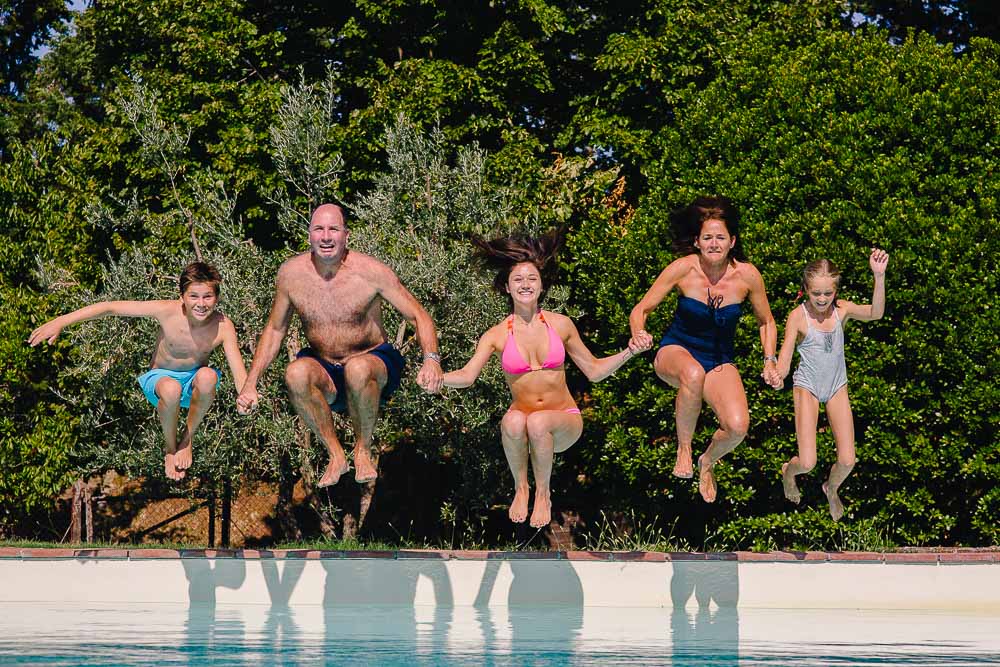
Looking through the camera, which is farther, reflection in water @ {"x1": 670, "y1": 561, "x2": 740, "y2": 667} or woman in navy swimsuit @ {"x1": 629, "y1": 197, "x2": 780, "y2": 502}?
woman in navy swimsuit @ {"x1": 629, "y1": 197, "x2": 780, "y2": 502}

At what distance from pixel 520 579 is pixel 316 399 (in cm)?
344

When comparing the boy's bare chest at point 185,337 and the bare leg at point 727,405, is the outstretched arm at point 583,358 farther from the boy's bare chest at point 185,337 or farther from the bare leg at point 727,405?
the boy's bare chest at point 185,337

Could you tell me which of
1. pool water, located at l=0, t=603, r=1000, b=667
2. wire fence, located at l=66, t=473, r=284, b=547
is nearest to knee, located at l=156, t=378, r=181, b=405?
pool water, located at l=0, t=603, r=1000, b=667

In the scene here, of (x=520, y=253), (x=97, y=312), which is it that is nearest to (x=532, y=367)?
(x=520, y=253)

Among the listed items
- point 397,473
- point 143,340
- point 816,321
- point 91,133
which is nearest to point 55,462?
point 143,340

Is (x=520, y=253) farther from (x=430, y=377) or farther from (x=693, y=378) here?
(x=693, y=378)

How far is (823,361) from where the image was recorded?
43.9ft

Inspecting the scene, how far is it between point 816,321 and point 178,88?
12627mm

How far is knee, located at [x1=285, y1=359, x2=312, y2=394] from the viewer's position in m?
12.1

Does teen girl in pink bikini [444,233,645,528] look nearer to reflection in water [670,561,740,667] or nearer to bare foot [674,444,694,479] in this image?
bare foot [674,444,694,479]

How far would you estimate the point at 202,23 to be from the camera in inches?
886

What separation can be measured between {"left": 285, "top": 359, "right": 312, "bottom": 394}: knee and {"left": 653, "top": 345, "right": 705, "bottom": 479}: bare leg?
3271mm

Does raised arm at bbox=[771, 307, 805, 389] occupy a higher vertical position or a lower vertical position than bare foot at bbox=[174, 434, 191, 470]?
higher

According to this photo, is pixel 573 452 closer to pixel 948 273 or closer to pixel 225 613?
pixel 948 273
